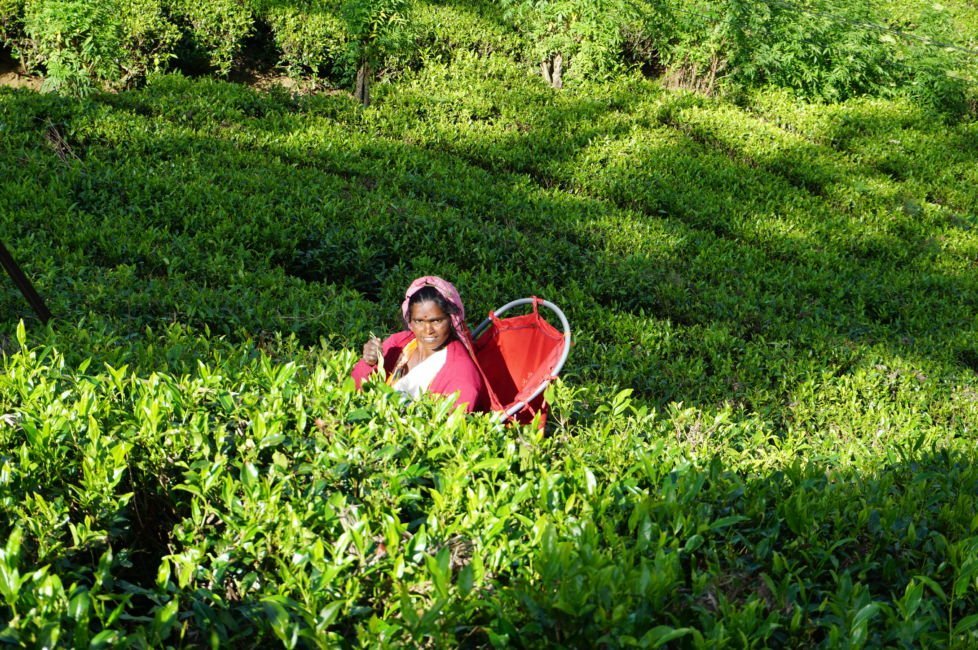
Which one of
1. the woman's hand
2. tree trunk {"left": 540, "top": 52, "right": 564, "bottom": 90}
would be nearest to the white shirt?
the woman's hand

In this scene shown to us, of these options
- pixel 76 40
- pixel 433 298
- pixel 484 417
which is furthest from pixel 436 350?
pixel 76 40

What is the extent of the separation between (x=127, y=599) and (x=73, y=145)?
7.83 metres

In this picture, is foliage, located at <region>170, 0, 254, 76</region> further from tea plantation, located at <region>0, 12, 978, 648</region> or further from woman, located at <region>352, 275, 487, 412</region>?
woman, located at <region>352, 275, 487, 412</region>

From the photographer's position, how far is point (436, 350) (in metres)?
4.53

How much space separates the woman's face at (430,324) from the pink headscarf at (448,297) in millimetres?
42

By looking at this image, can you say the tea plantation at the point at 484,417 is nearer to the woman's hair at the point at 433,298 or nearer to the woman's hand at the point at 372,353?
the woman's hand at the point at 372,353

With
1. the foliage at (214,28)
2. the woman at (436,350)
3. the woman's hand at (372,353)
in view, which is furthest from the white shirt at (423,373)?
the foliage at (214,28)

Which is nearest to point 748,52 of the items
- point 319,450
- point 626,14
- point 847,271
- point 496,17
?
point 626,14

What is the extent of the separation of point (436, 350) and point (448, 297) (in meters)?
0.33

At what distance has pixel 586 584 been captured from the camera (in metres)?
2.29

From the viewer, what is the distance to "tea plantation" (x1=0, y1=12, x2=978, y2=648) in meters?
2.38

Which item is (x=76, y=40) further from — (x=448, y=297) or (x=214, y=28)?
(x=448, y=297)

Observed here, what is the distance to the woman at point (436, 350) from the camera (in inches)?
168

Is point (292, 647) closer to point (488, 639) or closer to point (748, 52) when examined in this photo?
point (488, 639)
